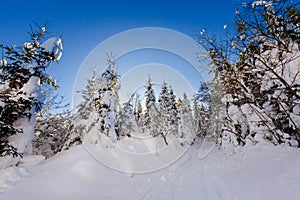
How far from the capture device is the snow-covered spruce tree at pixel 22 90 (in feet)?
23.4

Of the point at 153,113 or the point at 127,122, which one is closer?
the point at 127,122

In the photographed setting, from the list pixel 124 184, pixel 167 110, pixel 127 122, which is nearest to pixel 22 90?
pixel 124 184

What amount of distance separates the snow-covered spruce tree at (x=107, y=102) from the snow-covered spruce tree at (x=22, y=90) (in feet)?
22.2

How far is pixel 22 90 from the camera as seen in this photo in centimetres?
770

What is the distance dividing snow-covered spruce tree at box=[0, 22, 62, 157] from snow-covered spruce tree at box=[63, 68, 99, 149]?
660cm

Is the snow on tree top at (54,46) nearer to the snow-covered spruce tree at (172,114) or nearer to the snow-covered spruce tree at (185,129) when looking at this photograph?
the snow-covered spruce tree at (185,129)

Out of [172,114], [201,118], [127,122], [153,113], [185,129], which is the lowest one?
[185,129]

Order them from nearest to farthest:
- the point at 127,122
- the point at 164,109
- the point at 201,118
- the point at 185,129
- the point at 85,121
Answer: the point at 85,121 < the point at 127,122 < the point at 185,129 < the point at 164,109 < the point at 201,118

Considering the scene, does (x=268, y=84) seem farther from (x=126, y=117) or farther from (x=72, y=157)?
(x=126, y=117)

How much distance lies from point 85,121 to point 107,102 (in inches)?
107

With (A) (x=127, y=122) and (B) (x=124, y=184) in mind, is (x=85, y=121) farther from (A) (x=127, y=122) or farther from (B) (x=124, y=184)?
(A) (x=127, y=122)

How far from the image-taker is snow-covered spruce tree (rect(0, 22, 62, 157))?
7117 mm

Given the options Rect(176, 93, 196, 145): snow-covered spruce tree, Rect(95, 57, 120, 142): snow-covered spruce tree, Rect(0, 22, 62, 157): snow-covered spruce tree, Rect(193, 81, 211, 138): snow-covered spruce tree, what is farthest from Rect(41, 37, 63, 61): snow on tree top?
Rect(193, 81, 211, 138): snow-covered spruce tree

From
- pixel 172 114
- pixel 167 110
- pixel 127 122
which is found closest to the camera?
pixel 127 122
